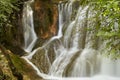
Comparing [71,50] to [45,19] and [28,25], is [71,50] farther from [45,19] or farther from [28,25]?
[28,25]

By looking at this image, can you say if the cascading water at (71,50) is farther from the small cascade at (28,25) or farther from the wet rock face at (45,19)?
the wet rock face at (45,19)

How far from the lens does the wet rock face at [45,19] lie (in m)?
15.0

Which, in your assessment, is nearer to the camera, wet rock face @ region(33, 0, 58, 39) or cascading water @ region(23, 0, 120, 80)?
cascading water @ region(23, 0, 120, 80)

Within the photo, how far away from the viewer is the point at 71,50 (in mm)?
12734

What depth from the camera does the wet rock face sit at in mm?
15022

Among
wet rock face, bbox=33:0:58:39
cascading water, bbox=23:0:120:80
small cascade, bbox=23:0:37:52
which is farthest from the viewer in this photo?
wet rock face, bbox=33:0:58:39

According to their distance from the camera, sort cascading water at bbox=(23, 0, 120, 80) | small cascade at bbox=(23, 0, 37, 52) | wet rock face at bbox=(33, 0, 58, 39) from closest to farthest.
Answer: cascading water at bbox=(23, 0, 120, 80) → small cascade at bbox=(23, 0, 37, 52) → wet rock face at bbox=(33, 0, 58, 39)

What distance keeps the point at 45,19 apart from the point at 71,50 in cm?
324

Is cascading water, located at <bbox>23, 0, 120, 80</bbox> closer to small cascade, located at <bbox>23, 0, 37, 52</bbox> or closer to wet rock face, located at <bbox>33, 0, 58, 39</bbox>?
small cascade, located at <bbox>23, 0, 37, 52</bbox>

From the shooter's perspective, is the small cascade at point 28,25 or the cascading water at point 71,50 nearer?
the cascading water at point 71,50

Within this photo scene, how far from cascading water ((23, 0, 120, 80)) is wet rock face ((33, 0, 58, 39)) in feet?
0.91

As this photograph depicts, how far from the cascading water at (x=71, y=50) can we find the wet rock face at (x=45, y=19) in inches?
11.0

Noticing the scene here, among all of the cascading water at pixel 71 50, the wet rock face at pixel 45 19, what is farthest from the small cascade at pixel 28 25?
the wet rock face at pixel 45 19

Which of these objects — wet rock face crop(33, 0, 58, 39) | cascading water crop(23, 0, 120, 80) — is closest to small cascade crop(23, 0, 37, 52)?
cascading water crop(23, 0, 120, 80)
